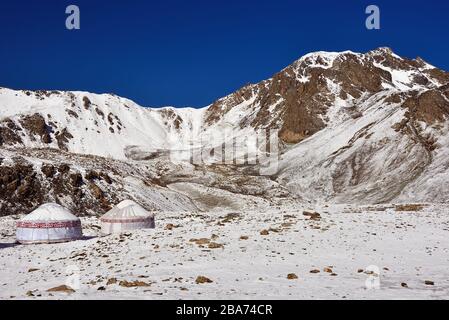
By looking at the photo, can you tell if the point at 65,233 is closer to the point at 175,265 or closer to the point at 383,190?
the point at 175,265

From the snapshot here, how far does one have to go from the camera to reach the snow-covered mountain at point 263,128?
73562 millimetres

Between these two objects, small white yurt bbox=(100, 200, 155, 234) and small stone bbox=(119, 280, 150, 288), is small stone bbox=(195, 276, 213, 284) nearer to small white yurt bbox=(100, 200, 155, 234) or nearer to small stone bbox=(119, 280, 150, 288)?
small stone bbox=(119, 280, 150, 288)

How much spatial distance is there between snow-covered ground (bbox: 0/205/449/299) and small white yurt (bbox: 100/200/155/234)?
5.80 m

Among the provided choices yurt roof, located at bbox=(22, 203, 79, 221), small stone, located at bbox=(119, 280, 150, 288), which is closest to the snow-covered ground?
small stone, located at bbox=(119, 280, 150, 288)

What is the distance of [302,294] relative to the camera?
16875 millimetres

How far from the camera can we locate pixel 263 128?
15175cm

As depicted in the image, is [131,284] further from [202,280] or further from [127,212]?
[127,212]

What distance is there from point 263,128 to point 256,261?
129 m

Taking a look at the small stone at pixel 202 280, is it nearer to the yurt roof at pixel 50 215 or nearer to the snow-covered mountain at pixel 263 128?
the yurt roof at pixel 50 215

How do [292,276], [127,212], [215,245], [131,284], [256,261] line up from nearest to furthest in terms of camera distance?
[131,284] → [292,276] → [256,261] → [215,245] → [127,212]

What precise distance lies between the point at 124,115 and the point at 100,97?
11.2 meters

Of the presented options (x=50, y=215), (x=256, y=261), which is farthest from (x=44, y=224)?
(x=256, y=261)

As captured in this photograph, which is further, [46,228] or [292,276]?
[46,228]

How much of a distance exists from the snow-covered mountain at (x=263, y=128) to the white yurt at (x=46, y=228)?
25.8m
